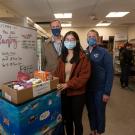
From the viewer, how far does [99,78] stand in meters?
2.18

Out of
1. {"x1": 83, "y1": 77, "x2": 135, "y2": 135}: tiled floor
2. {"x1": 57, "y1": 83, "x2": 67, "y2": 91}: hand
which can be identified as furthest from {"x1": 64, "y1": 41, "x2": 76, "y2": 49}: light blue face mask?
{"x1": 83, "y1": 77, "x2": 135, "y2": 135}: tiled floor

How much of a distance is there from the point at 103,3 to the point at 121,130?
3.24 m

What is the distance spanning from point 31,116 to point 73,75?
0.69m

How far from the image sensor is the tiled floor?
2793 mm

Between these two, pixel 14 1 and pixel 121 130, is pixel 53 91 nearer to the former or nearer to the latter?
pixel 121 130

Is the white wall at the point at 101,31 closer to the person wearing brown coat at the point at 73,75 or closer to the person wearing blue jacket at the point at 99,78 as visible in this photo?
the person wearing blue jacket at the point at 99,78

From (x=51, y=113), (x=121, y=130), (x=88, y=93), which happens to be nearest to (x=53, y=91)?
(x=51, y=113)

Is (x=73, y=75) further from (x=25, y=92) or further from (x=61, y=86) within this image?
(x=25, y=92)

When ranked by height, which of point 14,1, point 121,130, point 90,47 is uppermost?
point 14,1

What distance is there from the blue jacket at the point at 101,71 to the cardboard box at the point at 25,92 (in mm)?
725

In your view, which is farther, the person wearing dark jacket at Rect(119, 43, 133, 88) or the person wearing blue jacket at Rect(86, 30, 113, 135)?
the person wearing dark jacket at Rect(119, 43, 133, 88)

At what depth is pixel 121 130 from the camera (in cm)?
279

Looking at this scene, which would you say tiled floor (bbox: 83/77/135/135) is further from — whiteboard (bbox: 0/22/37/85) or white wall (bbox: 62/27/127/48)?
white wall (bbox: 62/27/127/48)

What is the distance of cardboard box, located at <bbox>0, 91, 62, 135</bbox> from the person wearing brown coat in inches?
10.1
